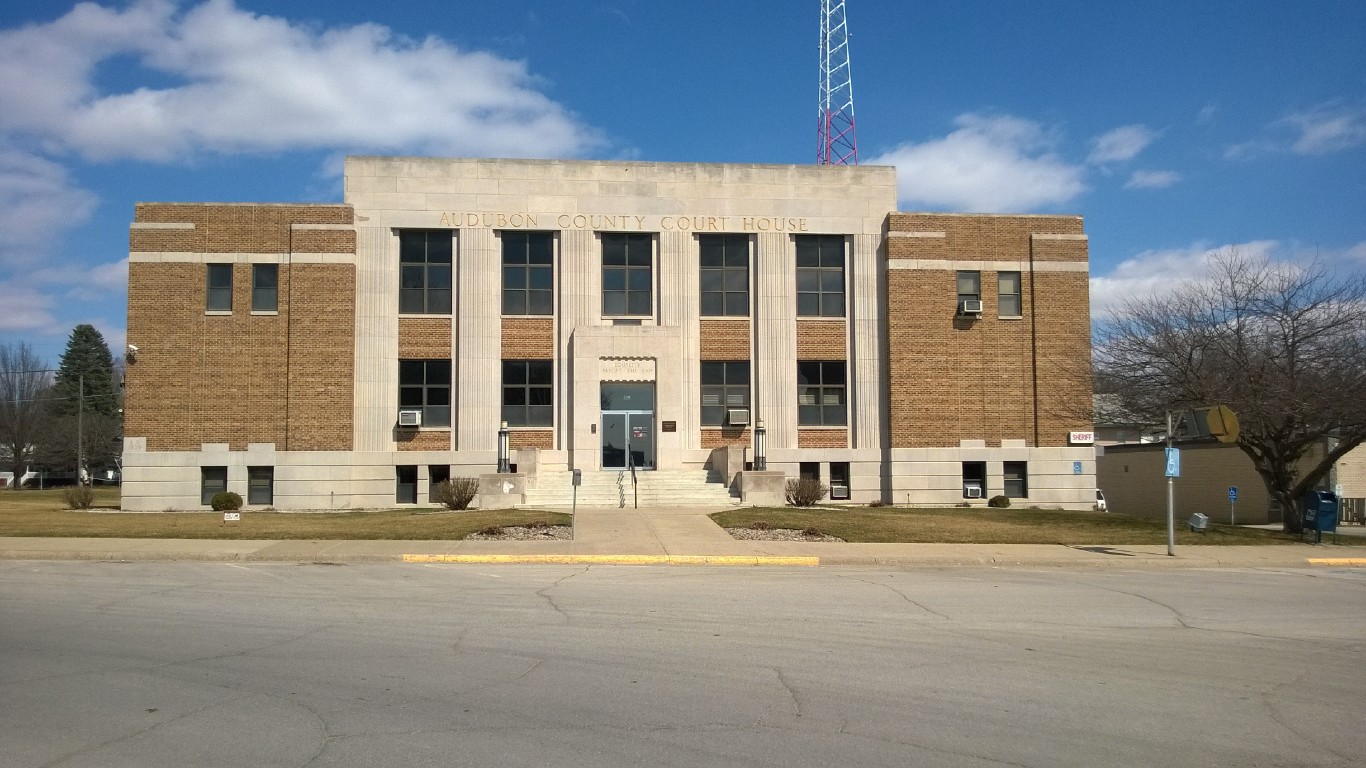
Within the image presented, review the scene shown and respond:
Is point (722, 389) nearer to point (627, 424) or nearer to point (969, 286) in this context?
point (627, 424)

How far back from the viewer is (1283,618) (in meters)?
12.6

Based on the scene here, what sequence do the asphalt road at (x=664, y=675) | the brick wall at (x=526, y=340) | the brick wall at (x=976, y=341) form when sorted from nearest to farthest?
the asphalt road at (x=664, y=675) < the brick wall at (x=526, y=340) < the brick wall at (x=976, y=341)

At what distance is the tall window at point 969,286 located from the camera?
1398 inches

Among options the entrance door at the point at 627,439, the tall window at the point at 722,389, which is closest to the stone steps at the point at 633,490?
the entrance door at the point at 627,439

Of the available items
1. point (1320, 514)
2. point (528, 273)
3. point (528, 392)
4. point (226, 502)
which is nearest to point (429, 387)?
point (528, 392)

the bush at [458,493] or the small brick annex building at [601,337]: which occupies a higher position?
the small brick annex building at [601,337]

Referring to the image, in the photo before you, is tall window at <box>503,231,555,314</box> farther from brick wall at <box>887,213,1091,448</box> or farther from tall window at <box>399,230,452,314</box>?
brick wall at <box>887,213,1091,448</box>

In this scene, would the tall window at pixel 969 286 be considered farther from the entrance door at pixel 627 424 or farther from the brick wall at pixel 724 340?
the entrance door at pixel 627 424

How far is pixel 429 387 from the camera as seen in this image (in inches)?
1366

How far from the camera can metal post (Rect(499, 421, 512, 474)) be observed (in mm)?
32719

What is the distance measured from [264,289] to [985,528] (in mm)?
24216

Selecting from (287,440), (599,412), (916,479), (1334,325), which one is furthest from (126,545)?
(1334,325)

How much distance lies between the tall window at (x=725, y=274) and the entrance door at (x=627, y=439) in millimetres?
4476

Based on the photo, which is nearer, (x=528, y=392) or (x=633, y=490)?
(x=633, y=490)
